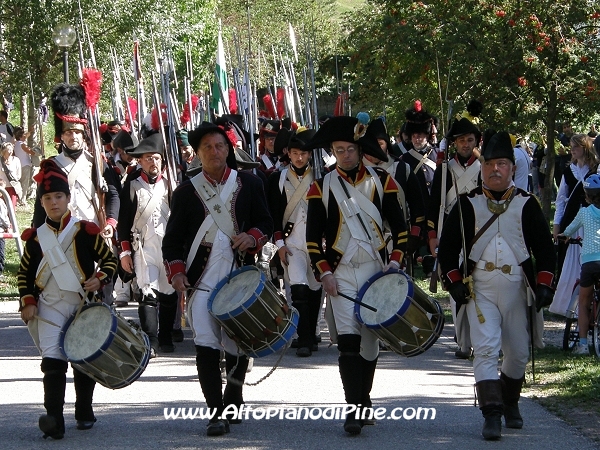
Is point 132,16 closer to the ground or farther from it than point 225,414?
farther from it

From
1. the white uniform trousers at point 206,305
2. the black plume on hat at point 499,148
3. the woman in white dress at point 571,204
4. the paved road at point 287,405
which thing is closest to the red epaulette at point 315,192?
the white uniform trousers at point 206,305

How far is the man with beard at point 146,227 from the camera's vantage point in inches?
418

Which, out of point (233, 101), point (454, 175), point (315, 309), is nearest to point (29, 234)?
point (454, 175)

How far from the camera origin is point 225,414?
290 inches

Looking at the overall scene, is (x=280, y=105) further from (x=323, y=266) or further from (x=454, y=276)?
(x=454, y=276)

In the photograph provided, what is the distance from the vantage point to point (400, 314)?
7094 mm

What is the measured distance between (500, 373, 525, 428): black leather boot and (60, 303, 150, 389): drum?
2.20 meters

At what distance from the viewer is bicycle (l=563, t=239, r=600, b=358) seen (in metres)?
10.3

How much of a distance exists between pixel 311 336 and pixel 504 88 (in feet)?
24.4

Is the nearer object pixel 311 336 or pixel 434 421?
pixel 434 421

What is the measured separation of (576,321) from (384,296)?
4.45m

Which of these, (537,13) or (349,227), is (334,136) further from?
(537,13)

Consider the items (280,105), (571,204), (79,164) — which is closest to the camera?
(79,164)

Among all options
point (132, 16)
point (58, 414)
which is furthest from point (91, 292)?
point (132, 16)
